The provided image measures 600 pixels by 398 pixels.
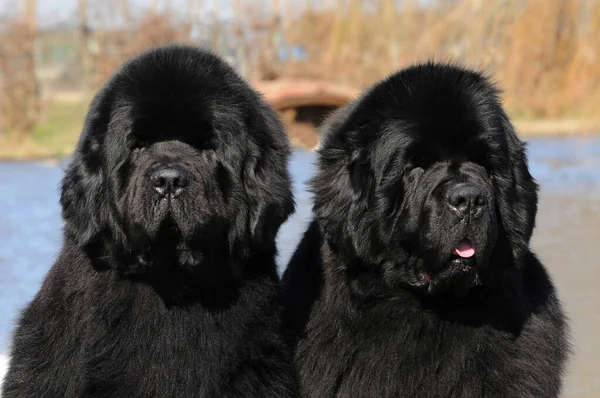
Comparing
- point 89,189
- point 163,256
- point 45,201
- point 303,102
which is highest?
point 89,189

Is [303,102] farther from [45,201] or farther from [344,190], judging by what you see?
[344,190]

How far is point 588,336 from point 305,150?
24.9 feet

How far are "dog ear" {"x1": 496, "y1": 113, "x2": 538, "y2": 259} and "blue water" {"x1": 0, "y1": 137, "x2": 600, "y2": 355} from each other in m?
1.19

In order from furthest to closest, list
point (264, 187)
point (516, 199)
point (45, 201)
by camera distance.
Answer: point (45, 201) → point (516, 199) → point (264, 187)

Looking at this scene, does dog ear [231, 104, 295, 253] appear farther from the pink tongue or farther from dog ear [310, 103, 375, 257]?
the pink tongue

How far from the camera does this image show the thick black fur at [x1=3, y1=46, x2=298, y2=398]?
3537 mm

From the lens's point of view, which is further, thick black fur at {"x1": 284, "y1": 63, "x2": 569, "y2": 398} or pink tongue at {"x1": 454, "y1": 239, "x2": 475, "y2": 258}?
thick black fur at {"x1": 284, "y1": 63, "x2": 569, "y2": 398}

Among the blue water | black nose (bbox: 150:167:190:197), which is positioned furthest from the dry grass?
black nose (bbox: 150:167:190:197)

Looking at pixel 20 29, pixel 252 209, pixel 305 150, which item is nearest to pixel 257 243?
pixel 252 209

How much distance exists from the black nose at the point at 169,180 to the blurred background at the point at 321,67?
479cm

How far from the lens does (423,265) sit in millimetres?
3744

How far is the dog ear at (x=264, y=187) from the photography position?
364 centimetres

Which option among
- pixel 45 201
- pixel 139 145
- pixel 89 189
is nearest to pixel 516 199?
pixel 139 145

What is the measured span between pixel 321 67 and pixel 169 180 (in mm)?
16517
